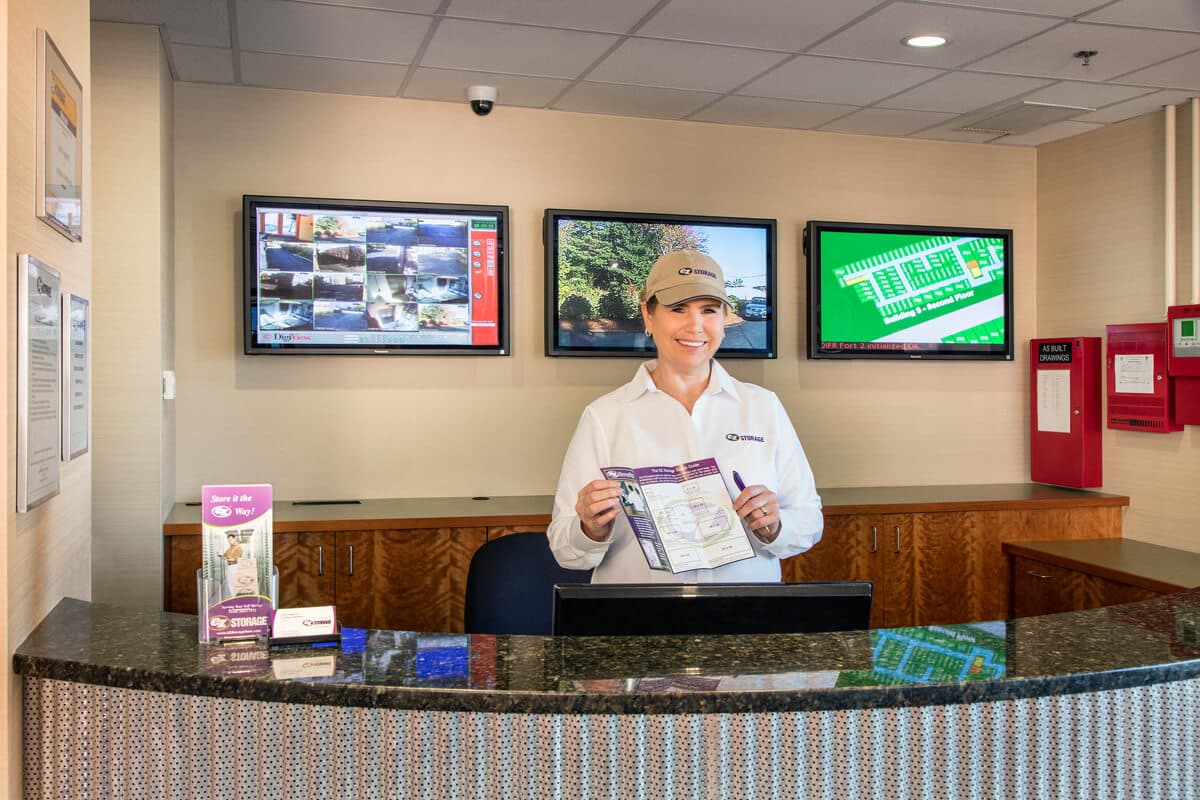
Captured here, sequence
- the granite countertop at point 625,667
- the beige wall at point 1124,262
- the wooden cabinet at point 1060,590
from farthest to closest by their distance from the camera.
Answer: the beige wall at point 1124,262
the wooden cabinet at point 1060,590
the granite countertop at point 625,667

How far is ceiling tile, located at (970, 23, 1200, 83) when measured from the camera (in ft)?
11.7

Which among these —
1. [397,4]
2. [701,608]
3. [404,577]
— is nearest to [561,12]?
[397,4]

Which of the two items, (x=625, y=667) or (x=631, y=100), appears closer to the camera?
(x=625, y=667)

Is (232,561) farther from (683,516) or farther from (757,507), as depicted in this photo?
(757,507)

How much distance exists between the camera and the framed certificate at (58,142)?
1694mm

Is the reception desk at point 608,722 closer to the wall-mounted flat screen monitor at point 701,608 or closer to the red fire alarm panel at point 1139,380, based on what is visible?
the wall-mounted flat screen monitor at point 701,608

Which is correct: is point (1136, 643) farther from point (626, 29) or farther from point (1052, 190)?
point (1052, 190)

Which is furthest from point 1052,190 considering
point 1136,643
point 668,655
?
point 668,655

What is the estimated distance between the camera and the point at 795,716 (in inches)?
56.2

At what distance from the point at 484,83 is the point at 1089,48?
2361 mm

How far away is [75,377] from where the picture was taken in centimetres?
192

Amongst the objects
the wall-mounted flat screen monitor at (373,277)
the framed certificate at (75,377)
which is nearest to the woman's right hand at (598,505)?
the framed certificate at (75,377)

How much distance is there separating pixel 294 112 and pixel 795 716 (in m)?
3.74

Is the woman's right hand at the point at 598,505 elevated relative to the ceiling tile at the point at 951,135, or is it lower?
lower
